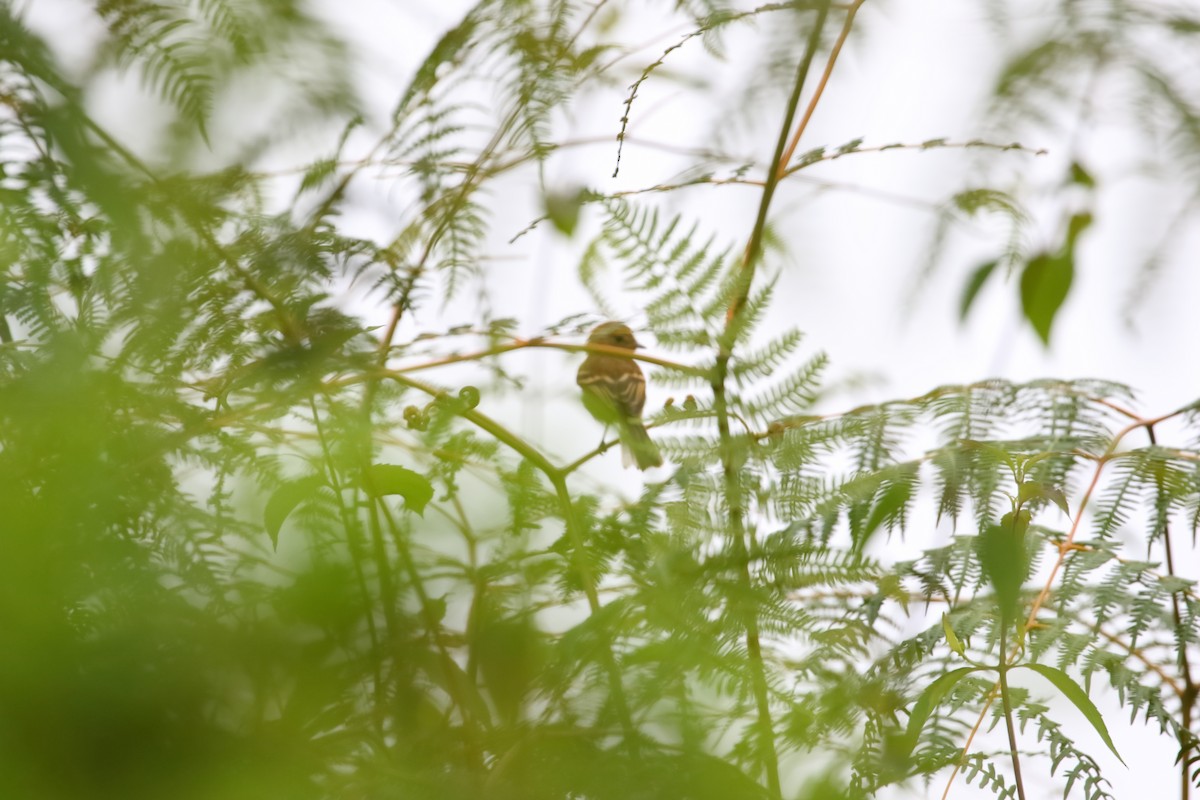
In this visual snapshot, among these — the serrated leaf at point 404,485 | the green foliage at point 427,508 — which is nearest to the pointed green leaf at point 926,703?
the green foliage at point 427,508

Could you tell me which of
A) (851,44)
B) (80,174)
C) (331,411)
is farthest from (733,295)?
(80,174)

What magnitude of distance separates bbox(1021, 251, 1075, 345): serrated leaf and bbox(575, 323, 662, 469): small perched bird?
0.90 ft

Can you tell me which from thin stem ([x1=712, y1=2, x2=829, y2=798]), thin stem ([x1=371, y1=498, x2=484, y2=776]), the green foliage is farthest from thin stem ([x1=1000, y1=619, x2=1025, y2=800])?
thin stem ([x1=371, y1=498, x2=484, y2=776])

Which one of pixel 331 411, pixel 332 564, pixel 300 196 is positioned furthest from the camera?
pixel 300 196

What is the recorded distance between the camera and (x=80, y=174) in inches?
18.2

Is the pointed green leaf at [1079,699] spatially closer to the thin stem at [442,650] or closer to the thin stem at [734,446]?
the thin stem at [734,446]

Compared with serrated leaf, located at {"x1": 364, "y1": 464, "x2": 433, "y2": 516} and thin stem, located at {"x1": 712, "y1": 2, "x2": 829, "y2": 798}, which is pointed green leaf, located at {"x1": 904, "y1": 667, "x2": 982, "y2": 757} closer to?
thin stem, located at {"x1": 712, "y1": 2, "x2": 829, "y2": 798}

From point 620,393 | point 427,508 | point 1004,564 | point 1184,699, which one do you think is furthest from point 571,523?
point 620,393

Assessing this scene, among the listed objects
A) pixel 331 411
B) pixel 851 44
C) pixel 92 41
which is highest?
pixel 851 44

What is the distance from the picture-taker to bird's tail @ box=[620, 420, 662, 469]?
0.71m

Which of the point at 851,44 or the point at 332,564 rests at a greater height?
the point at 851,44

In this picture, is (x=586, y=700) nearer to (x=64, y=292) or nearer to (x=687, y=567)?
(x=687, y=567)

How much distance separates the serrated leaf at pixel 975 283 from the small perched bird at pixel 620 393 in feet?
0.77

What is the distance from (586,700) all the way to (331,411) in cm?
24
